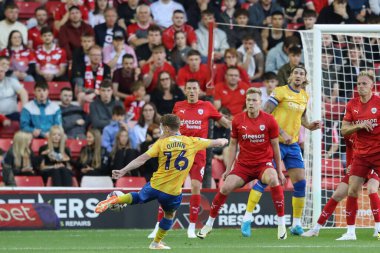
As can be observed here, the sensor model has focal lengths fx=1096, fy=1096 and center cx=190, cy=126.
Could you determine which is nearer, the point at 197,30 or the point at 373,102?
the point at 373,102

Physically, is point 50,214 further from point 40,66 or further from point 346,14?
point 346,14

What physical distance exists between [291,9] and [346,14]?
1.33m

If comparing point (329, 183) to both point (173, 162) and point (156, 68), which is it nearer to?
point (156, 68)

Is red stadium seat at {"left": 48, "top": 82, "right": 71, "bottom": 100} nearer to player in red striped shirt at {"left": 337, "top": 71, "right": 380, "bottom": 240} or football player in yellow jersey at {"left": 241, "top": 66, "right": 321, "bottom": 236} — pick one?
football player in yellow jersey at {"left": 241, "top": 66, "right": 321, "bottom": 236}

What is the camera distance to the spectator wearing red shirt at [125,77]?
2153 cm

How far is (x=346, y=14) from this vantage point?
23250 millimetres

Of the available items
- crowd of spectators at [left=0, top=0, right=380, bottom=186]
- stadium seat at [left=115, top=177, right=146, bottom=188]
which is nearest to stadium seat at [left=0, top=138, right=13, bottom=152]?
crowd of spectators at [left=0, top=0, right=380, bottom=186]

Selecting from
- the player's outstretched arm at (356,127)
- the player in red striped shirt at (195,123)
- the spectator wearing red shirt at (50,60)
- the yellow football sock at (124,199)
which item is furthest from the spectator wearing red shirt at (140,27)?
the yellow football sock at (124,199)

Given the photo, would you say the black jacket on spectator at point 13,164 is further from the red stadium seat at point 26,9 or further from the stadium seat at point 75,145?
the red stadium seat at point 26,9

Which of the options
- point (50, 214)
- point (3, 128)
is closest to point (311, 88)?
point (50, 214)

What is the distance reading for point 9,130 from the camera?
815 inches

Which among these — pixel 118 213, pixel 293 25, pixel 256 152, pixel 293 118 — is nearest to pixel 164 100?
pixel 118 213

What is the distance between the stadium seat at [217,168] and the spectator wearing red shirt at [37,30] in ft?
16.0

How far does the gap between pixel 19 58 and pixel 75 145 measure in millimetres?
2560
